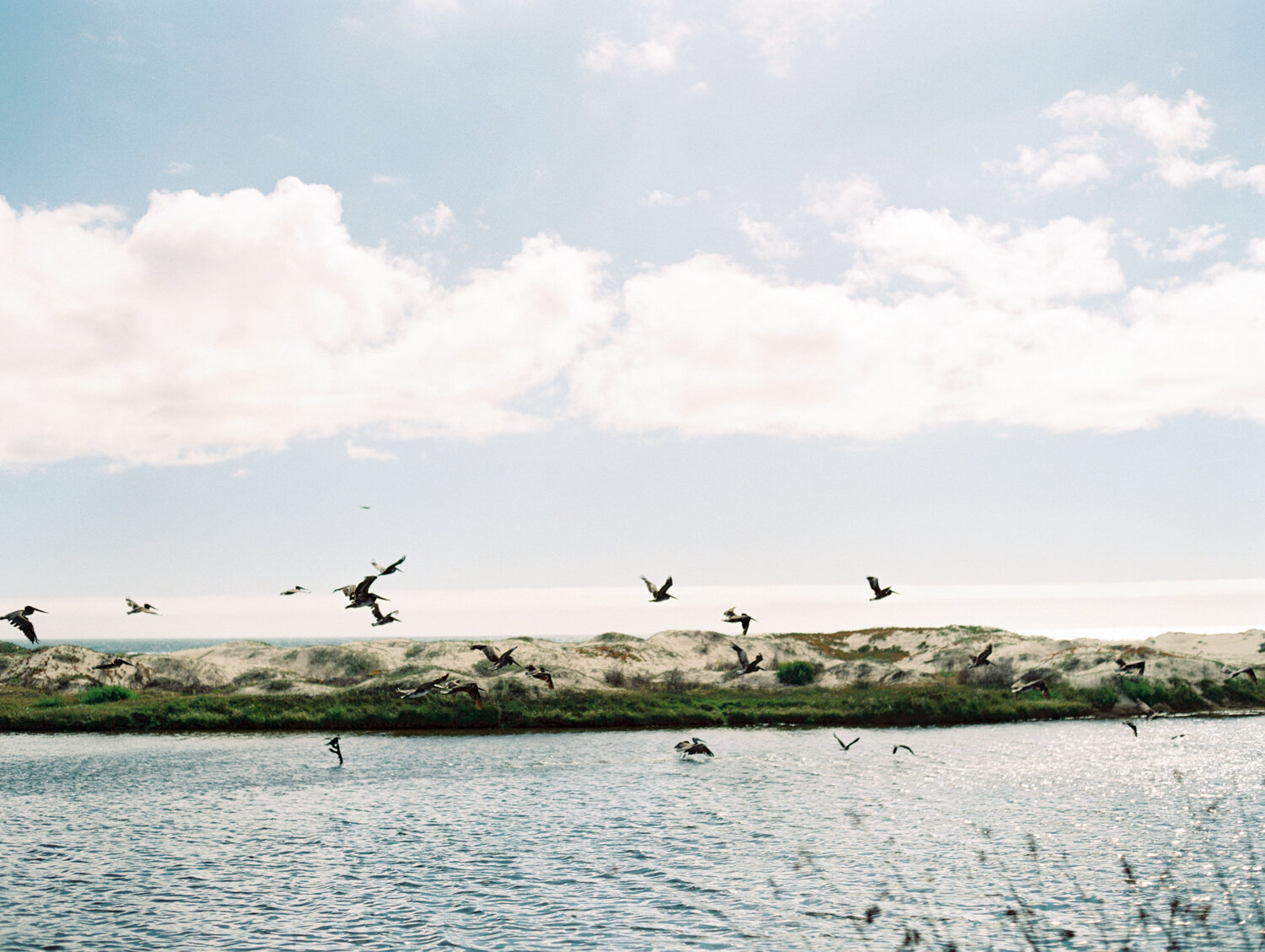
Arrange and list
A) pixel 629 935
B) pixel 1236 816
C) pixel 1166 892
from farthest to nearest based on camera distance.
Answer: pixel 1236 816 → pixel 1166 892 → pixel 629 935

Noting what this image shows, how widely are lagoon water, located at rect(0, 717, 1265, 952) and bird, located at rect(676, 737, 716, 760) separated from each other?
3.76ft

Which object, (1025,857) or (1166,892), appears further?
(1025,857)

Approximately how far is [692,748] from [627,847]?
15872 millimetres

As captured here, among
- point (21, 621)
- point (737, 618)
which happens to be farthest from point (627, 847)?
point (21, 621)

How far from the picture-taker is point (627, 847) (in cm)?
3588

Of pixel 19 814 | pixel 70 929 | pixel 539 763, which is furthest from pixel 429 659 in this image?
pixel 70 929

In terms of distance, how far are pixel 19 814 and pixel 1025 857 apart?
43695mm

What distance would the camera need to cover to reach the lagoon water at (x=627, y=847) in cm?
2672

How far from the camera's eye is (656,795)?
150 ft

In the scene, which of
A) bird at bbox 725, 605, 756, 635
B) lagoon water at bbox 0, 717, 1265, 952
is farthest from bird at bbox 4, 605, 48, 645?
bird at bbox 725, 605, 756, 635

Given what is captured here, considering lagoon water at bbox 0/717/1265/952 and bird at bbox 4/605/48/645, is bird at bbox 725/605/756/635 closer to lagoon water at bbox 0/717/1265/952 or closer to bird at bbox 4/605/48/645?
lagoon water at bbox 0/717/1265/952

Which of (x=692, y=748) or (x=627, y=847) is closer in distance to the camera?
(x=627, y=847)

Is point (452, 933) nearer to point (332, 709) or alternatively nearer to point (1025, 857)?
point (1025, 857)

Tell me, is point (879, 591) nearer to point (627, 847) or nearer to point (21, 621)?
point (627, 847)
